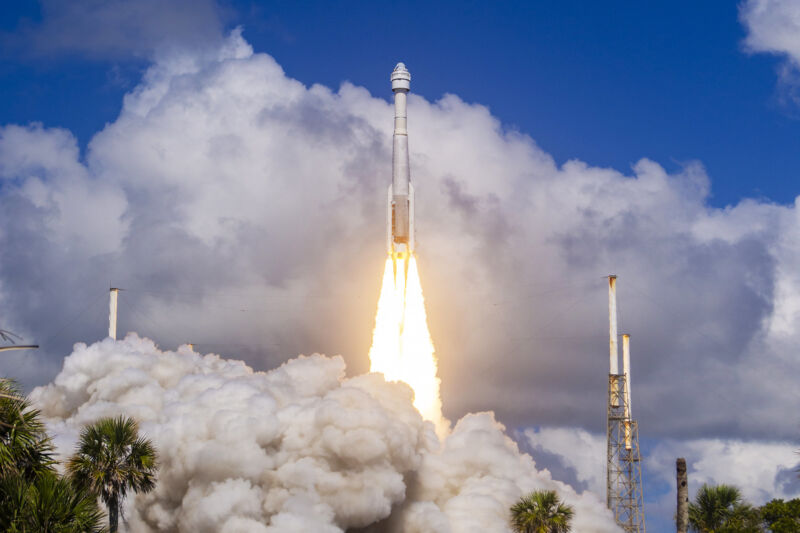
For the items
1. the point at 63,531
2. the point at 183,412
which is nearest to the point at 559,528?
the point at 183,412

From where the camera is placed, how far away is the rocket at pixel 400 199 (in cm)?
11756

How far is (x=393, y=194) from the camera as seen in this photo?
118m

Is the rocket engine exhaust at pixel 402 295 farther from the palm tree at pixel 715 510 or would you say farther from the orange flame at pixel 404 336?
the palm tree at pixel 715 510

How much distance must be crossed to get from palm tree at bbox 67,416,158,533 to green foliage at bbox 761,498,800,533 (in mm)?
44390

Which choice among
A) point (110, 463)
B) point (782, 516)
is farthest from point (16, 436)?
point (782, 516)

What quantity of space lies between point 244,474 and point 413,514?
15.8 meters

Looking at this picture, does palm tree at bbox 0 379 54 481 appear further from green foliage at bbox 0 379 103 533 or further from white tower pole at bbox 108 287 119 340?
white tower pole at bbox 108 287 119 340

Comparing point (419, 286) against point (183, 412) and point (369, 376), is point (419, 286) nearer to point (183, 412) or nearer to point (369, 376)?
point (369, 376)

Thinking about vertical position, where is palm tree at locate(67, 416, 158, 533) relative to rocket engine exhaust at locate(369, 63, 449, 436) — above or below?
below

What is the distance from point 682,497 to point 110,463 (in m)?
39.4

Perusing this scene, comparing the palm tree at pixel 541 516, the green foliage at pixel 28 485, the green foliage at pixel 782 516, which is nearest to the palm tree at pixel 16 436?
the green foliage at pixel 28 485

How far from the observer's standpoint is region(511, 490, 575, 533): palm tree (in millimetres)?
94625

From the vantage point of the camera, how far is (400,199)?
4628 inches

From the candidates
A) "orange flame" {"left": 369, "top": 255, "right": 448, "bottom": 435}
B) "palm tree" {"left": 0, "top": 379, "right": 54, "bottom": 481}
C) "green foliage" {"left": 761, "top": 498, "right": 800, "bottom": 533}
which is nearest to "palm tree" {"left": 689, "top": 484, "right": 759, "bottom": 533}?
"green foliage" {"left": 761, "top": 498, "right": 800, "bottom": 533}
